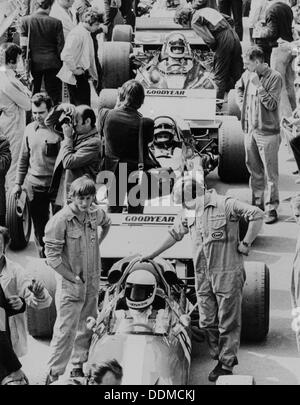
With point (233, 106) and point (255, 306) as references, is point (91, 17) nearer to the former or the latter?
point (233, 106)

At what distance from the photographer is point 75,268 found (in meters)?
11.3

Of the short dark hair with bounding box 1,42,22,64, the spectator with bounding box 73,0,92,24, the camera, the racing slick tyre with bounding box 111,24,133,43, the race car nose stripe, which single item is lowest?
the racing slick tyre with bounding box 111,24,133,43

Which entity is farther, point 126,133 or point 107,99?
point 107,99

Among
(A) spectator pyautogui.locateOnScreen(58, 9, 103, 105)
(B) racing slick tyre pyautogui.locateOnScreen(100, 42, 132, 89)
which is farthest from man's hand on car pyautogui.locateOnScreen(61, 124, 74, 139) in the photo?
(B) racing slick tyre pyautogui.locateOnScreen(100, 42, 132, 89)

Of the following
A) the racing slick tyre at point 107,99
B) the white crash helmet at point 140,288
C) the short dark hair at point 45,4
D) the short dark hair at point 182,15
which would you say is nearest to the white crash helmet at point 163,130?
the racing slick tyre at point 107,99

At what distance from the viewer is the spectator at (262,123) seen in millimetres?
14828

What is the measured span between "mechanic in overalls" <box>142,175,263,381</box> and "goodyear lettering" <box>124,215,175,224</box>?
64.9 inches

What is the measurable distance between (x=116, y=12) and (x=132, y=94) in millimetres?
9010

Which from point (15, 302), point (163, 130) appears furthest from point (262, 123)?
point (15, 302)

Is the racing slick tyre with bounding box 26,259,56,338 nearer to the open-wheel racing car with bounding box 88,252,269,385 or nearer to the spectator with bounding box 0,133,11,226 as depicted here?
the open-wheel racing car with bounding box 88,252,269,385

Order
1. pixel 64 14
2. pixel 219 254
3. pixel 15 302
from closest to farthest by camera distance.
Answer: pixel 15 302 < pixel 219 254 < pixel 64 14

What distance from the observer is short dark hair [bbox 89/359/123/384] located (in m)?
10.2

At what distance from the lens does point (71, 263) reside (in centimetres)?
1131

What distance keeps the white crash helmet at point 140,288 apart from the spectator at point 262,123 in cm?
409
